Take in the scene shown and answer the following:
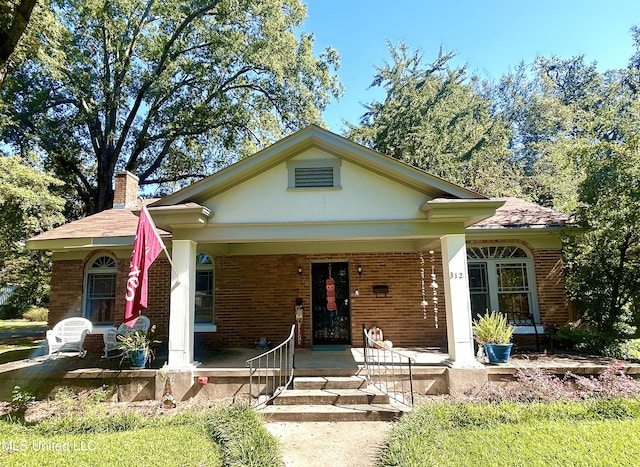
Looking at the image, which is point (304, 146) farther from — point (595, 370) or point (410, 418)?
point (595, 370)

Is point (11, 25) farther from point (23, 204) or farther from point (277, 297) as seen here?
point (277, 297)

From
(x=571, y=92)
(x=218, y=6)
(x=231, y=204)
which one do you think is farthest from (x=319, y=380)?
(x=571, y=92)

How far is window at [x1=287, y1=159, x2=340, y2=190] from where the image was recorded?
7.52 metres

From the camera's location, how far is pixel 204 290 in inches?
406

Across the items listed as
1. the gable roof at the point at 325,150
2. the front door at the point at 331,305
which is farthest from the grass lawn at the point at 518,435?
the front door at the point at 331,305

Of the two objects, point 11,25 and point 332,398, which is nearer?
point 11,25

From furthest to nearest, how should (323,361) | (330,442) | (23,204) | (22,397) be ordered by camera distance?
(23,204), (323,361), (22,397), (330,442)

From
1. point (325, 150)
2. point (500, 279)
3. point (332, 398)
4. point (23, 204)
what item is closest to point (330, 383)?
point (332, 398)

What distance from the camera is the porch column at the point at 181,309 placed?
6957 mm

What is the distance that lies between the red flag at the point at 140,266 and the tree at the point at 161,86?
13.8 meters

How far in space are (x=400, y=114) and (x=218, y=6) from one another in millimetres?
10799

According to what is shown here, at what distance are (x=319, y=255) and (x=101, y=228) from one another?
20.1 ft

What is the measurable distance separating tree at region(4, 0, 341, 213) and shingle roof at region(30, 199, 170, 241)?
812cm

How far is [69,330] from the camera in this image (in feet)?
29.0
